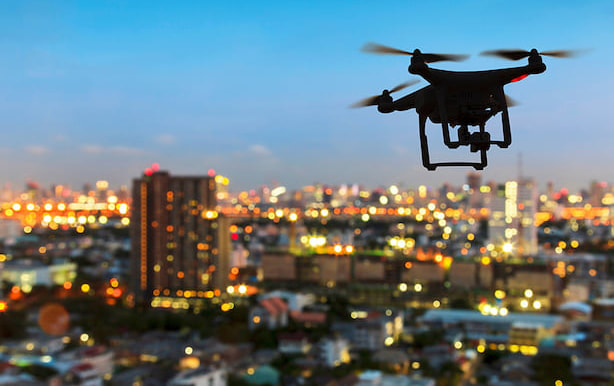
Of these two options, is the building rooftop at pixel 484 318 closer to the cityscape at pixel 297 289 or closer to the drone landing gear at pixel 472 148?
the cityscape at pixel 297 289

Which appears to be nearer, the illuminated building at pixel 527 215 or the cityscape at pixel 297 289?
the cityscape at pixel 297 289

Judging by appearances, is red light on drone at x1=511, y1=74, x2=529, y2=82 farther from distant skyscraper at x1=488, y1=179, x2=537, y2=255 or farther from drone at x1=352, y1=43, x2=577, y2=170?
distant skyscraper at x1=488, y1=179, x2=537, y2=255

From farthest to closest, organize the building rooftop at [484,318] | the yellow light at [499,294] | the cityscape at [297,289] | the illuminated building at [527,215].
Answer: the illuminated building at [527,215] < the yellow light at [499,294] < the building rooftop at [484,318] < the cityscape at [297,289]

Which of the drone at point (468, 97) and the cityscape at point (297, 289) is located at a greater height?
the drone at point (468, 97)

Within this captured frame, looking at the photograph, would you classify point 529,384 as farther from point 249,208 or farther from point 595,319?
point 249,208

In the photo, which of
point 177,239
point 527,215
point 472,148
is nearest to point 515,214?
point 527,215

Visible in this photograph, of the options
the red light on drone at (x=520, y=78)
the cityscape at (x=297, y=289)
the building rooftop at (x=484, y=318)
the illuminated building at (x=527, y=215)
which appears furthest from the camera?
the illuminated building at (x=527, y=215)

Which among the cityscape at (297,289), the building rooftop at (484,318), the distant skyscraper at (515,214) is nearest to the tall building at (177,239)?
the cityscape at (297,289)
